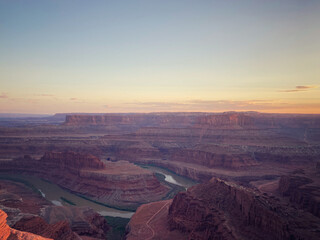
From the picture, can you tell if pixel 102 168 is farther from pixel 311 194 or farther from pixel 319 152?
pixel 319 152

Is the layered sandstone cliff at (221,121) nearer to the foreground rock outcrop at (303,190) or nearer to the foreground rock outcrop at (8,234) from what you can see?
the foreground rock outcrop at (303,190)

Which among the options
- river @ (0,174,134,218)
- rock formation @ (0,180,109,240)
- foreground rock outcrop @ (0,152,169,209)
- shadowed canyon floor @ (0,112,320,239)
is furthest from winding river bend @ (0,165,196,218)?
rock formation @ (0,180,109,240)

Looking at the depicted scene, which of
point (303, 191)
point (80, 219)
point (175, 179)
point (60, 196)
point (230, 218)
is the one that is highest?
point (230, 218)

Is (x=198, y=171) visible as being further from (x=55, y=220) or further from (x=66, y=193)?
(x=55, y=220)

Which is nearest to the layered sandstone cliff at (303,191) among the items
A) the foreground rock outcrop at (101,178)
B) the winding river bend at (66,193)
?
the foreground rock outcrop at (101,178)

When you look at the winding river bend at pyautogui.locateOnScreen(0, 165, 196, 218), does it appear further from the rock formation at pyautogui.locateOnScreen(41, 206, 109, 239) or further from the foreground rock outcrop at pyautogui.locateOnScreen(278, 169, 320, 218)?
the foreground rock outcrop at pyautogui.locateOnScreen(278, 169, 320, 218)

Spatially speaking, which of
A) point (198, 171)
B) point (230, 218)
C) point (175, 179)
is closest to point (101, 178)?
point (175, 179)

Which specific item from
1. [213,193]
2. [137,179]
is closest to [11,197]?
[137,179]
